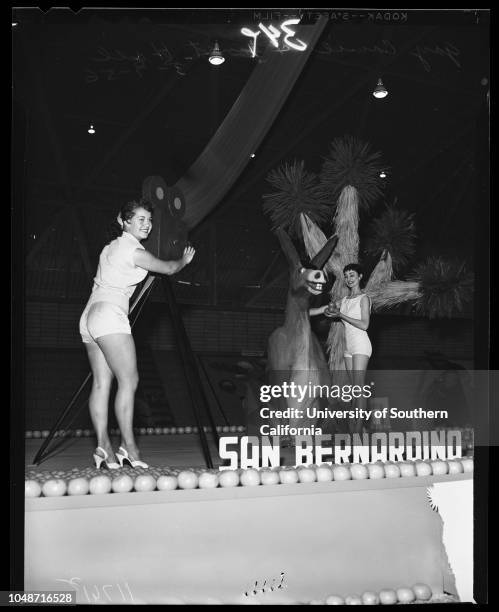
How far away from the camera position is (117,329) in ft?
8.30

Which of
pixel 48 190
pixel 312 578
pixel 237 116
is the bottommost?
pixel 312 578

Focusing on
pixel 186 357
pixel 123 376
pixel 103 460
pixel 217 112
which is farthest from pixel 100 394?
pixel 217 112

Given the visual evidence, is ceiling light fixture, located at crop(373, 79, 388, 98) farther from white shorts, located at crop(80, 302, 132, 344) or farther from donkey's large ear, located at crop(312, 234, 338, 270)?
white shorts, located at crop(80, 302, 132, 344)

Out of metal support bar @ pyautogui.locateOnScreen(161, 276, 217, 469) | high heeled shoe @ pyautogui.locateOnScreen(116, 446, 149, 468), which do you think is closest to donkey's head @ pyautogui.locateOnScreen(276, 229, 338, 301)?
metal support bar @ pyautogui.locateOnScreen(161, 276, 217, 469)

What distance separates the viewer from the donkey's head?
122 inches

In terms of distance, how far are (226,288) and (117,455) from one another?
128cm

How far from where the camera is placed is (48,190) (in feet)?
8.64

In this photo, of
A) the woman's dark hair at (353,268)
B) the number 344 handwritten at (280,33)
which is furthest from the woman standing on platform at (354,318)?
the number 344 handwritten at (280,33)

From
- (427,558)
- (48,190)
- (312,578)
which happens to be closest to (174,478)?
(312,578)

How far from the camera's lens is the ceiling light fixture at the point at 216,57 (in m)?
2.52

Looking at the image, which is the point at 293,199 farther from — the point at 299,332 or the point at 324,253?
the point at 299,332

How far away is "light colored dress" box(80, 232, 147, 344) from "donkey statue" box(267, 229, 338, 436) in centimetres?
63

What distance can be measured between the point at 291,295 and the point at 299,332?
0.17 metres

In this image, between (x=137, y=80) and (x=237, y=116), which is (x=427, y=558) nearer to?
(x=237, y=116)
